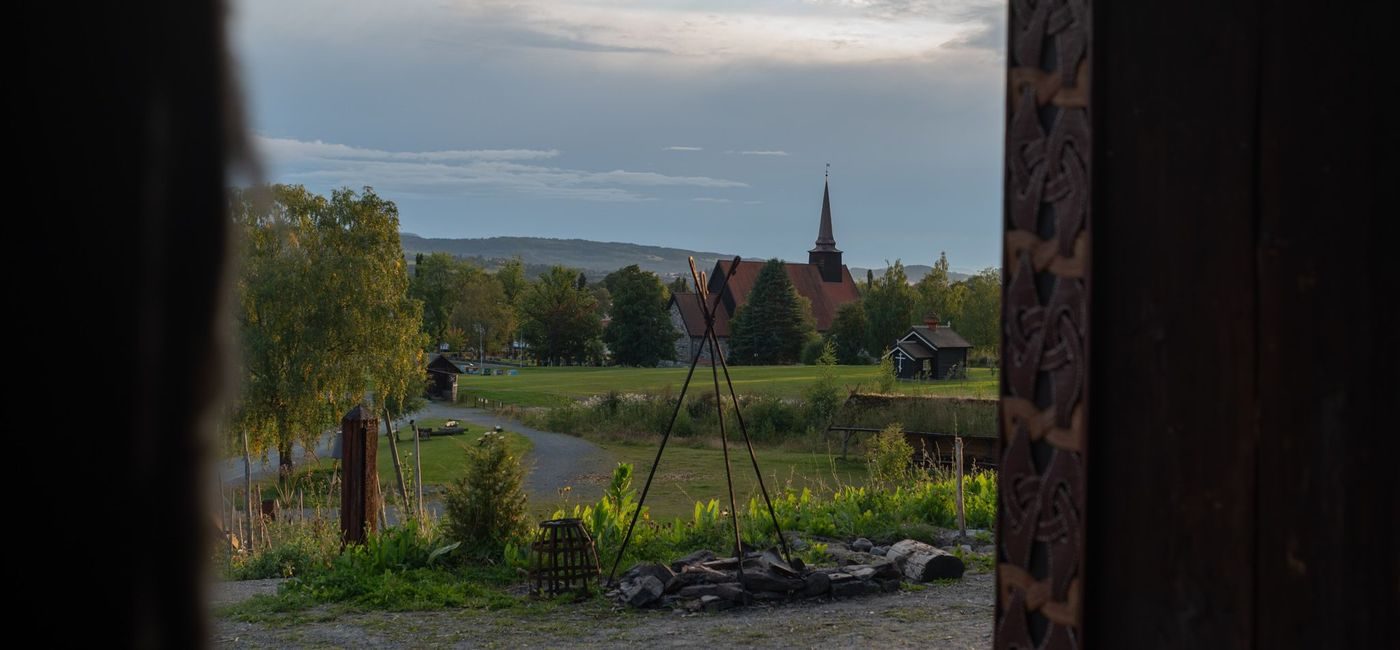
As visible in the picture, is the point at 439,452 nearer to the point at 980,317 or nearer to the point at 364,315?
the point at 364,315

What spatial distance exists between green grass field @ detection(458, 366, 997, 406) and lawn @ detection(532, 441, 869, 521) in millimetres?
2768

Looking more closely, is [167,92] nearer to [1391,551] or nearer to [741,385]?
[1391,551]

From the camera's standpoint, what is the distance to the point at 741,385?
35750 mm

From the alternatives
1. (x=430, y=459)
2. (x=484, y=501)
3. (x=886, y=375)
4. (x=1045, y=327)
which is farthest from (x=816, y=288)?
(x=1045, y=327)

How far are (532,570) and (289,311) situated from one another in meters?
21.0

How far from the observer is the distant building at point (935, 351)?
114ft

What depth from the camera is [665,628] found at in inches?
295

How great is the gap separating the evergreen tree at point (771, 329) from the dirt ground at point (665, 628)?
4175cm

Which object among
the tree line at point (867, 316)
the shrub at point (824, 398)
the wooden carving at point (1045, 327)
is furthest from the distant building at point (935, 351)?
the wooden carving at point (1045, 327)

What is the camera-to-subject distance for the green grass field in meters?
28.9

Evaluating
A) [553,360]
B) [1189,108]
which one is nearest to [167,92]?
[1189,108]

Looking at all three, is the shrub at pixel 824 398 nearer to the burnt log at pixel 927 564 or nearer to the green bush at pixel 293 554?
the burnt log at pixel 927 564

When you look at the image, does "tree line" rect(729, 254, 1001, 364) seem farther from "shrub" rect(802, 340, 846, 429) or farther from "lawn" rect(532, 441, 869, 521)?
"lawn" rect(532, 441, 869, 521)

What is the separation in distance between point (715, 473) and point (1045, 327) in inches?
808
